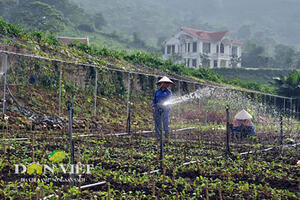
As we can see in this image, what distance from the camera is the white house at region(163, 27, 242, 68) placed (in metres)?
54.3

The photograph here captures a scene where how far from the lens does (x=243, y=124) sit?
421 inches

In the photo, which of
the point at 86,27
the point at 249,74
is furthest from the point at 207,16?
the point at 249,74

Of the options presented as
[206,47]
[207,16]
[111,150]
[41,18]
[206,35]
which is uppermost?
[207,16]

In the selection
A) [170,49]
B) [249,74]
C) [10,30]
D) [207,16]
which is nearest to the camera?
[10,30]

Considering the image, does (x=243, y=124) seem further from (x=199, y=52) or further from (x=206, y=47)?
(x=206, y=47)

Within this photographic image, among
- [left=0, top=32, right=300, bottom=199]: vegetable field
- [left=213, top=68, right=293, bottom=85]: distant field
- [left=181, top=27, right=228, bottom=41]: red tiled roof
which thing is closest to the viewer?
[left=0, top=32, right=300, bottom=199]: vegetable field

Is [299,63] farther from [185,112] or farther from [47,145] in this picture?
[47,145]

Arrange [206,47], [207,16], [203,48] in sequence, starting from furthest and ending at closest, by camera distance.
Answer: [207,16] → [206,47] → [203,48]

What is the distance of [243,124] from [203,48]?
148 feet

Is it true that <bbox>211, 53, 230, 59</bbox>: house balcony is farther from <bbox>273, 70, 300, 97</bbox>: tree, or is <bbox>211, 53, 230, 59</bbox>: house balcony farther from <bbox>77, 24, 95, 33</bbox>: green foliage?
<bbox>273, 70, 300, 97</bbox>: tree

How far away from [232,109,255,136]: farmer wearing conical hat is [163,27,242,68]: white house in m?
42.5

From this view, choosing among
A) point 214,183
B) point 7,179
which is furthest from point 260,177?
point 7,179

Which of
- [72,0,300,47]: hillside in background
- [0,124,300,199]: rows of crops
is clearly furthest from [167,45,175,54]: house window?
[72,0,300,47]: hillside in background

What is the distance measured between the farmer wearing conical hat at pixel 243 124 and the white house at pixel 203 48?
42.5m
